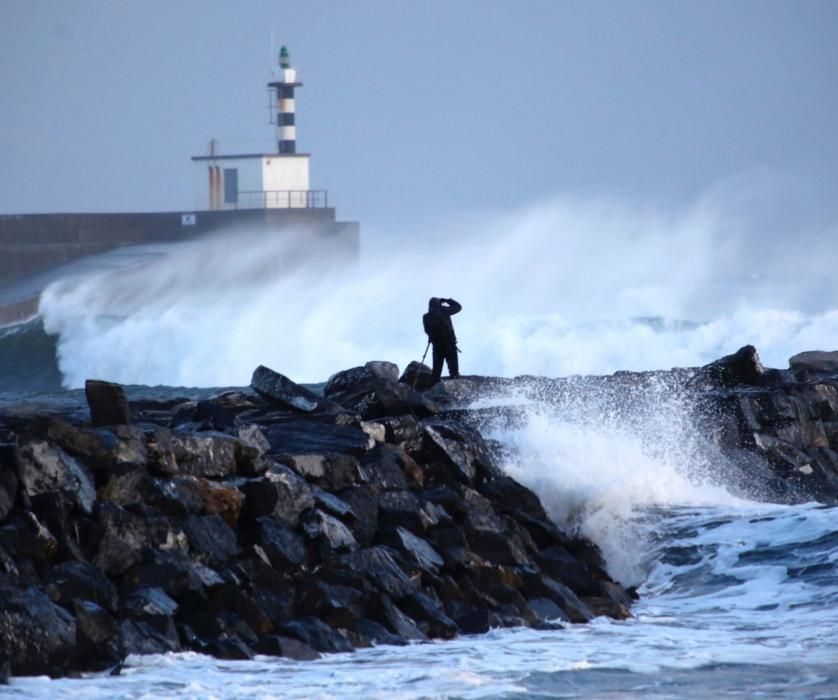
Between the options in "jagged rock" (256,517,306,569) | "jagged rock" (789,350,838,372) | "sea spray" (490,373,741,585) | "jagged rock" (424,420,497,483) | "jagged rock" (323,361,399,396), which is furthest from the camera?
"jagged rock" (789,350,838,372)

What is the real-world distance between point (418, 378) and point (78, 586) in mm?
7661

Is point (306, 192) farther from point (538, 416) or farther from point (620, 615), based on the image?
point (620, 615)

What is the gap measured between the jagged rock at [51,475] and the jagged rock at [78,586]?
1.95 feet

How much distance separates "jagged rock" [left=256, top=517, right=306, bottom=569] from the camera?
10.5 meters

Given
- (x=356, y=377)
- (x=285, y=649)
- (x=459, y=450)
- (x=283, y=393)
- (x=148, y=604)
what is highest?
(x=356, y=377)

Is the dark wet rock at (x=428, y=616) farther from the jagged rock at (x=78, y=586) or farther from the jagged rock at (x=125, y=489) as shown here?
the jagged rock at (x=78, y=586)

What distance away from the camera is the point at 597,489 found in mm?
13539

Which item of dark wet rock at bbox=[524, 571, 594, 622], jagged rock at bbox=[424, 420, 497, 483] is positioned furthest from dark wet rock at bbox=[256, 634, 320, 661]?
jagged rock at bbox=[424, 420, 497, 483]

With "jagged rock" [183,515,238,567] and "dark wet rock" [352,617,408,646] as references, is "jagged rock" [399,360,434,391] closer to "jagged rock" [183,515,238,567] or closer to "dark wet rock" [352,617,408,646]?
"jagged rock" [183,515,238,567]

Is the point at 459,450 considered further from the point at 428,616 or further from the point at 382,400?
the point at 428,616

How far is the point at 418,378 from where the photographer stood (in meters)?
16.8

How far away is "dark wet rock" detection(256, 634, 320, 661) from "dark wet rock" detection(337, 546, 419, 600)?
0.88 m

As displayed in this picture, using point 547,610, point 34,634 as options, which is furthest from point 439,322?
point 34,634

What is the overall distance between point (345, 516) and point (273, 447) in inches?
50.2
